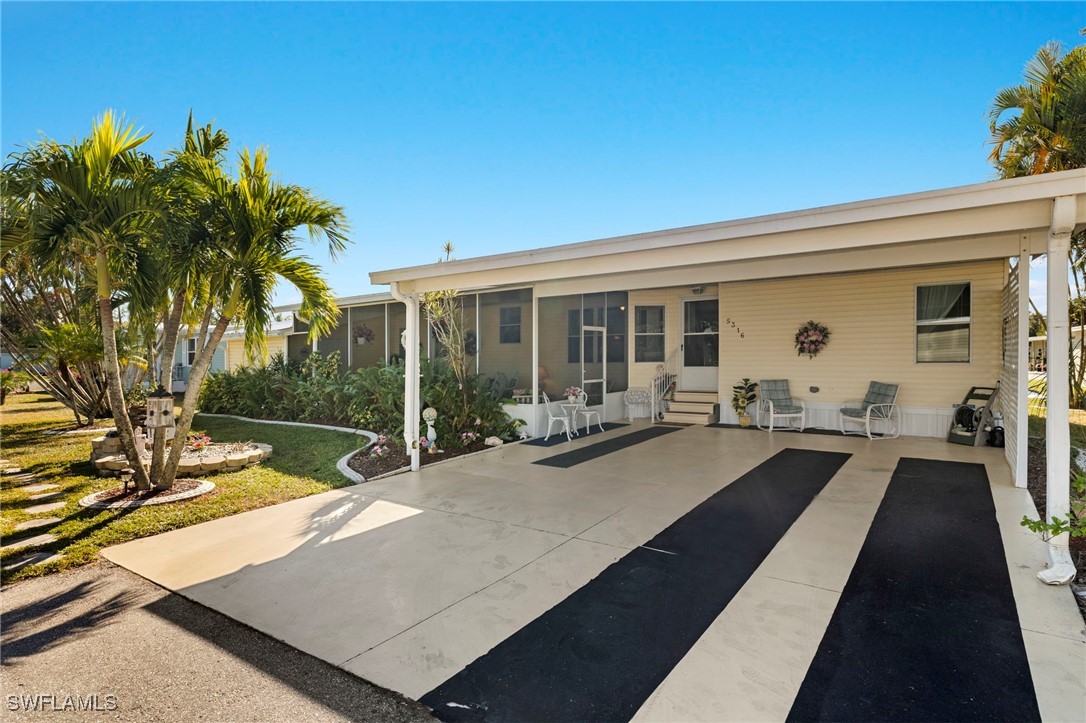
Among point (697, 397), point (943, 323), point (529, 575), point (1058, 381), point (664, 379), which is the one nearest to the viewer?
point (529, 575)

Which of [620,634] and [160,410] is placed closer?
[620,634]

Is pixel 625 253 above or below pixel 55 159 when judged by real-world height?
below

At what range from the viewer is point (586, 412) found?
10.3m

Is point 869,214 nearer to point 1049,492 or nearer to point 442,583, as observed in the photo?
point 1049,492

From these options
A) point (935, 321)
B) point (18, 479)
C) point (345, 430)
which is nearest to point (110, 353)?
point (18, 479)

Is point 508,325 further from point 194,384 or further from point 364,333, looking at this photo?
point 194,384

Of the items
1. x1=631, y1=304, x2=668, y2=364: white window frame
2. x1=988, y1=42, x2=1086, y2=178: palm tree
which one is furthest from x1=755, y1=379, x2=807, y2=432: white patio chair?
x1=988, y1=42, x2=1086, y2=178: palm tree

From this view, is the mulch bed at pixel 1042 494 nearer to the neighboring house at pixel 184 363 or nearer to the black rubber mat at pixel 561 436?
the black rubber mat at pixel 561 436

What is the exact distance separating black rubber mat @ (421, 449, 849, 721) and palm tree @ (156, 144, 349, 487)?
4032 mm

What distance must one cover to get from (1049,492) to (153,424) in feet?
26.2

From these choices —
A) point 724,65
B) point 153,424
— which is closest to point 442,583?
point 153,424

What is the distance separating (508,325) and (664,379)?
4075mm

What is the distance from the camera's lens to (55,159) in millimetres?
4594

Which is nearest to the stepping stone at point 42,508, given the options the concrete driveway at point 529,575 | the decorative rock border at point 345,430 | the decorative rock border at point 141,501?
the decorative rock border at point 141,501
